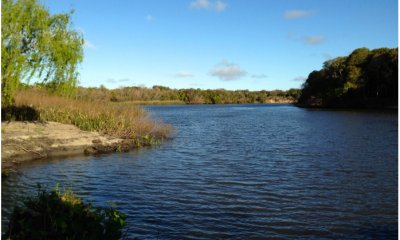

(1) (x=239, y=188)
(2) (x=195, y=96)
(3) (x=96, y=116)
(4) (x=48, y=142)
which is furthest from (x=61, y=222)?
(2) (x=195, y=96)

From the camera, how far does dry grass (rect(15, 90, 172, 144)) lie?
25984 mm

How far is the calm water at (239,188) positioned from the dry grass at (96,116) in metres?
3.21

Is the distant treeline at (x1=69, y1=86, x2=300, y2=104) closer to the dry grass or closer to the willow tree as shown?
the dry grass

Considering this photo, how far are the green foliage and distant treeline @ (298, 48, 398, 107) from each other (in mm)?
76656

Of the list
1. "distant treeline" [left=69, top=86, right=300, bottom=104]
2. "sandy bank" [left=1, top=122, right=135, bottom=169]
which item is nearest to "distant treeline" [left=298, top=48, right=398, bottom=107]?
"distant treeline" [left=69, top=86, right=300, bottom=104]

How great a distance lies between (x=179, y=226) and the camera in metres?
10.6

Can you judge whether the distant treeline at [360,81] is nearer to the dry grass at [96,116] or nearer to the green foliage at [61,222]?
the dry grass at [96,116]

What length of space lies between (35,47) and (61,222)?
12052 millimetres

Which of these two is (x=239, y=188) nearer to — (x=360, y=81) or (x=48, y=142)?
(x=48, y=142)

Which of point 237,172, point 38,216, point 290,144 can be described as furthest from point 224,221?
point 290,144

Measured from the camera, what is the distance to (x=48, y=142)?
22141 mm

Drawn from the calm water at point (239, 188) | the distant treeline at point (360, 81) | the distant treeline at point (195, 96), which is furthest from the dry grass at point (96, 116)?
the distant treeline at point (195, 96)

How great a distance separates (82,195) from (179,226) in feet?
14.6

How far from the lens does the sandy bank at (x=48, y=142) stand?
2031 centimetres
